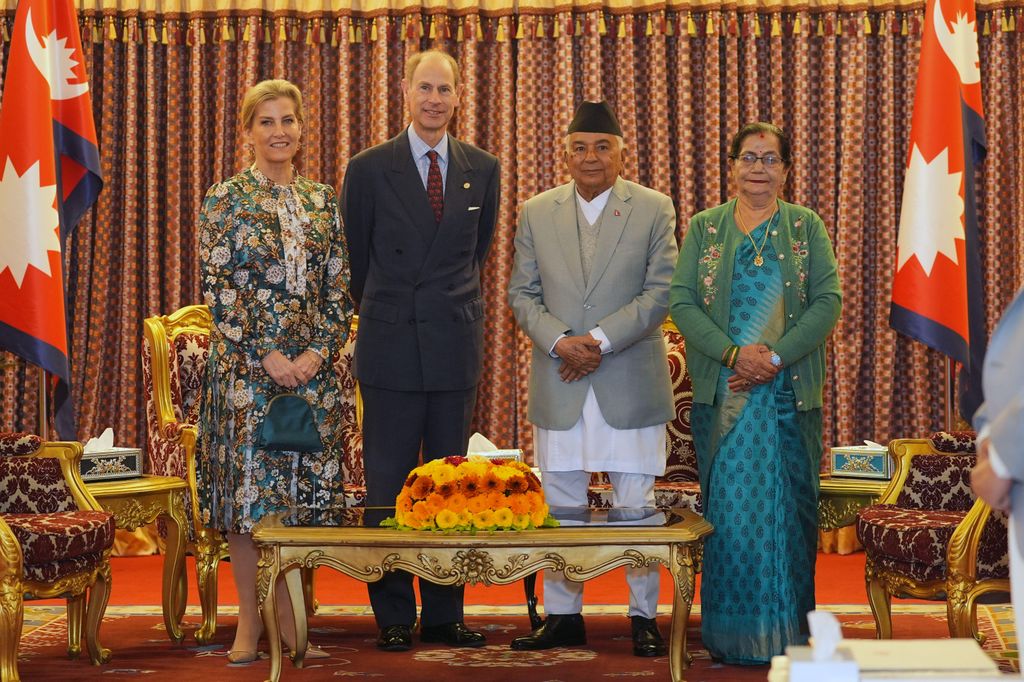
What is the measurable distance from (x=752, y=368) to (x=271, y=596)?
161cm

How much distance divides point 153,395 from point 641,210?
2168 millimetres

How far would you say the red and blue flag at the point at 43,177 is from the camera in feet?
16.2

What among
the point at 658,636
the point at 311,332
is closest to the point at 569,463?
the point at 658,636

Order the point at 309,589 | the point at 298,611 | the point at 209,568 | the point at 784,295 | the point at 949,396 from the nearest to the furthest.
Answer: the point at 298,611 → the point at 784,295 → the point at 209,568 → the point at 309,589 → the point at 949,396

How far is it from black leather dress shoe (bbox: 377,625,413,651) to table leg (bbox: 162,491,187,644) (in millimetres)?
783

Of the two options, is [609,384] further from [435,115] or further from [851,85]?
[851,85]

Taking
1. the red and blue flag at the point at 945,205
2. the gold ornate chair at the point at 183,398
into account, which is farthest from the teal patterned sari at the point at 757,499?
the gold ornate chair at the point at 183,398

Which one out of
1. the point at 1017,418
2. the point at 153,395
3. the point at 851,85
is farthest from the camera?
the point at 851,85

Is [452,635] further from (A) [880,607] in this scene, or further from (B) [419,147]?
(B) [419,147]

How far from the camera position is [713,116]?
648 cm

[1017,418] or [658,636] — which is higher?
[1017,418]

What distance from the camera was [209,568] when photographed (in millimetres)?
4594

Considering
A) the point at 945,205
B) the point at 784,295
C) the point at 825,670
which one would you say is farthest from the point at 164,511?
the point at 825,670

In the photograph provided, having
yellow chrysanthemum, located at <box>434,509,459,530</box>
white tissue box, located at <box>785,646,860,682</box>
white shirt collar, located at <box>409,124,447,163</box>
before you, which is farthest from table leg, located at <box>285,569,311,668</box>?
white tissue box, located at <box>785,646,860,682</box>
